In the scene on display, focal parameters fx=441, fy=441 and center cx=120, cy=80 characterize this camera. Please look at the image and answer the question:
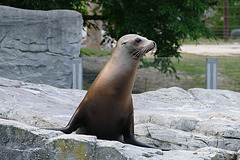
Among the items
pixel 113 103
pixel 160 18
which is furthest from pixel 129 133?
pixel 160 18

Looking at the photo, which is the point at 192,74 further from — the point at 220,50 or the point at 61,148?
the point at 220,50

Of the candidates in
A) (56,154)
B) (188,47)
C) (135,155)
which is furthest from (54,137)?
(188,47)

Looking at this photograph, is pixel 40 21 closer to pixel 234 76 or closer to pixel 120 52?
pixel 234 76

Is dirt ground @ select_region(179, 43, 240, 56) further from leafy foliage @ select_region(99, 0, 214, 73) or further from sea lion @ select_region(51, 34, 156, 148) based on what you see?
sea lion @ select_region(51, 34, 156, 148)

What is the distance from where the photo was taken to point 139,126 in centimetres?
500

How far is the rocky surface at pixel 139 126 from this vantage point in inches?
136

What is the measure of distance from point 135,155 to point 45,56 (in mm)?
5941

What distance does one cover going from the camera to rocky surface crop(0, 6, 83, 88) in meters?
8.83

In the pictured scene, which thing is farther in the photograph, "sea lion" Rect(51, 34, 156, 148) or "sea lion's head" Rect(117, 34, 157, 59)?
"sea lion's head" Rect(117, 34, 157, 59)

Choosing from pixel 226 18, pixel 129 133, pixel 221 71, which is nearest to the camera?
pixel 129 133

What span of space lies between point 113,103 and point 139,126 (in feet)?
3.17

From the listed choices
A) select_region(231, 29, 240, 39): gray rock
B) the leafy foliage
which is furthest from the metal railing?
select_region(231, 29, 240, 39): gray rock

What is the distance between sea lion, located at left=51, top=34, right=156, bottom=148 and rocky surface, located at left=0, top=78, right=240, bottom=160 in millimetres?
599

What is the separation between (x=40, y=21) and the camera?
889 centimetres
